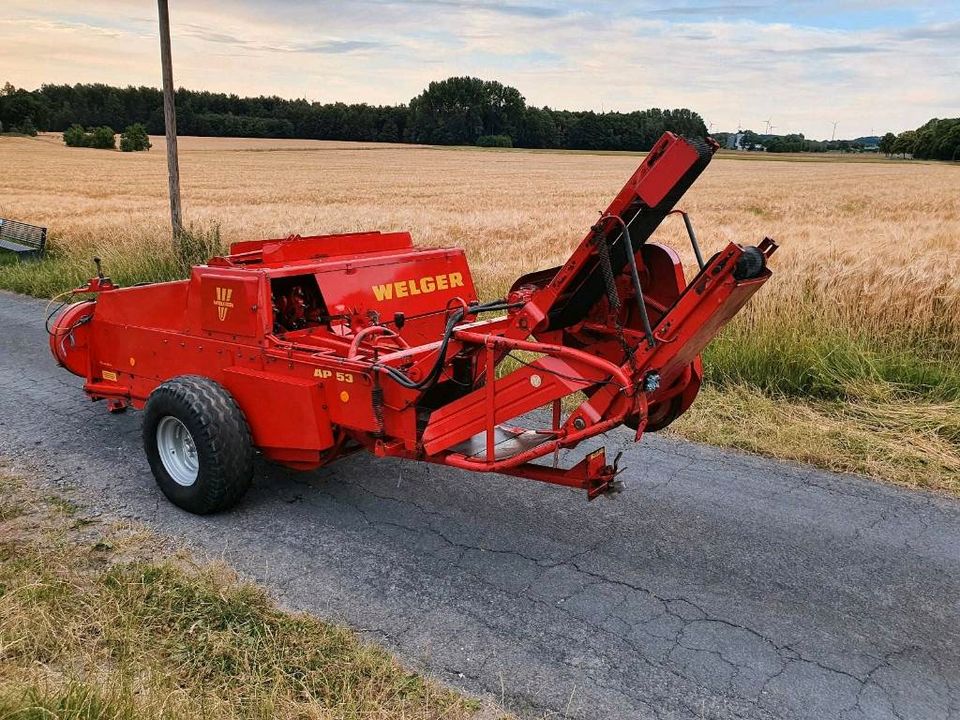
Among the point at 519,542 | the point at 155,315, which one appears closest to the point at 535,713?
the point at 519,542

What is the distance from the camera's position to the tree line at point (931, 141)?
70.9 m

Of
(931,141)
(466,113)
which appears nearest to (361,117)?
(466,113)

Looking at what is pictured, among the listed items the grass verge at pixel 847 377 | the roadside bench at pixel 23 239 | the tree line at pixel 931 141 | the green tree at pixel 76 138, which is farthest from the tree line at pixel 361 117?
the grass verge at pixel 847 377

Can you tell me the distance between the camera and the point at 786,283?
27.6 ft

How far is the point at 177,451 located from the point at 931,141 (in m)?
84.8

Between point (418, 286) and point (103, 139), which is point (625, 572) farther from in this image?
point (103, 139)

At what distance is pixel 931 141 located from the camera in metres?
75.2

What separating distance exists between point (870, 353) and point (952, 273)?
1535 millimetres

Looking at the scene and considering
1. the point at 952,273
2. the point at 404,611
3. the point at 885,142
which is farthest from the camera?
the point at 885,142

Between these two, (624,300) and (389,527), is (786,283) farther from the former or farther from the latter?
(389,527)

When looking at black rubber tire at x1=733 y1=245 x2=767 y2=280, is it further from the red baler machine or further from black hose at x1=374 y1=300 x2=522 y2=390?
black hose at x1=374 y1=300 x2=522 y2=390

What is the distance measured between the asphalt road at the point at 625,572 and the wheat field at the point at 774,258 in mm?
818

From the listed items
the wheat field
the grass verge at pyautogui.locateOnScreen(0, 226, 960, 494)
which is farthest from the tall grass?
the grass verge at pyautogui.locateOnScreen(0, 226, 960, 494)

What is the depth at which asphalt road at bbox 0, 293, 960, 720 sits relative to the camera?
341 cm
